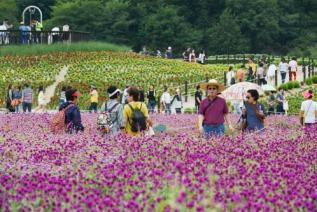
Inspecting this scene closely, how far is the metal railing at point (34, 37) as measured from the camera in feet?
164

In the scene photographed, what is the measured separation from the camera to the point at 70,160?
33.1 feet

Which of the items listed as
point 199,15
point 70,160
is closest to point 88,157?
point 70,160

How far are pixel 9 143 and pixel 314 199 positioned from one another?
5727 mm

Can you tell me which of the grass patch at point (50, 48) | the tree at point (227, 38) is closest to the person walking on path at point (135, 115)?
the grass patch at point (50, 48)

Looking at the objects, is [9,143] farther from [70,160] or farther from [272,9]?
[272,9]

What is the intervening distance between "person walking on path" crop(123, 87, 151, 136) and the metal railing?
36.3 metres

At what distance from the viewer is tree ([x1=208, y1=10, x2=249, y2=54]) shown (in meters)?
72.9

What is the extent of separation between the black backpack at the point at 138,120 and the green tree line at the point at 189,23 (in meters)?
57.2

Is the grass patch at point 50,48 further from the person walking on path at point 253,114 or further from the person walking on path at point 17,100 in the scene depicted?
the person walking on path at point 253,114

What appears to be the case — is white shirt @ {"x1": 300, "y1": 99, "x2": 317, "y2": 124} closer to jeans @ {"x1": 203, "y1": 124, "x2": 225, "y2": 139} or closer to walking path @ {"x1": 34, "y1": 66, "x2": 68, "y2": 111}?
jeans @ {"x1": 203, "y1": 124, "x2": 225, "y2": 139}

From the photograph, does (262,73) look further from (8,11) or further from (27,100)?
(8,11)

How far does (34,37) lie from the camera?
51062 mm

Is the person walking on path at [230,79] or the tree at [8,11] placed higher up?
the tree at [8,11]

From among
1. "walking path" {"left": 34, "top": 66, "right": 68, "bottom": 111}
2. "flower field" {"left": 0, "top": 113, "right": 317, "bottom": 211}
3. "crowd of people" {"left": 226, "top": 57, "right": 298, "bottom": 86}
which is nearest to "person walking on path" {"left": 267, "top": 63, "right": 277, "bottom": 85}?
"crowd of people" {"left": 226, "top": 57, "right": 298, "bottom": 86}
